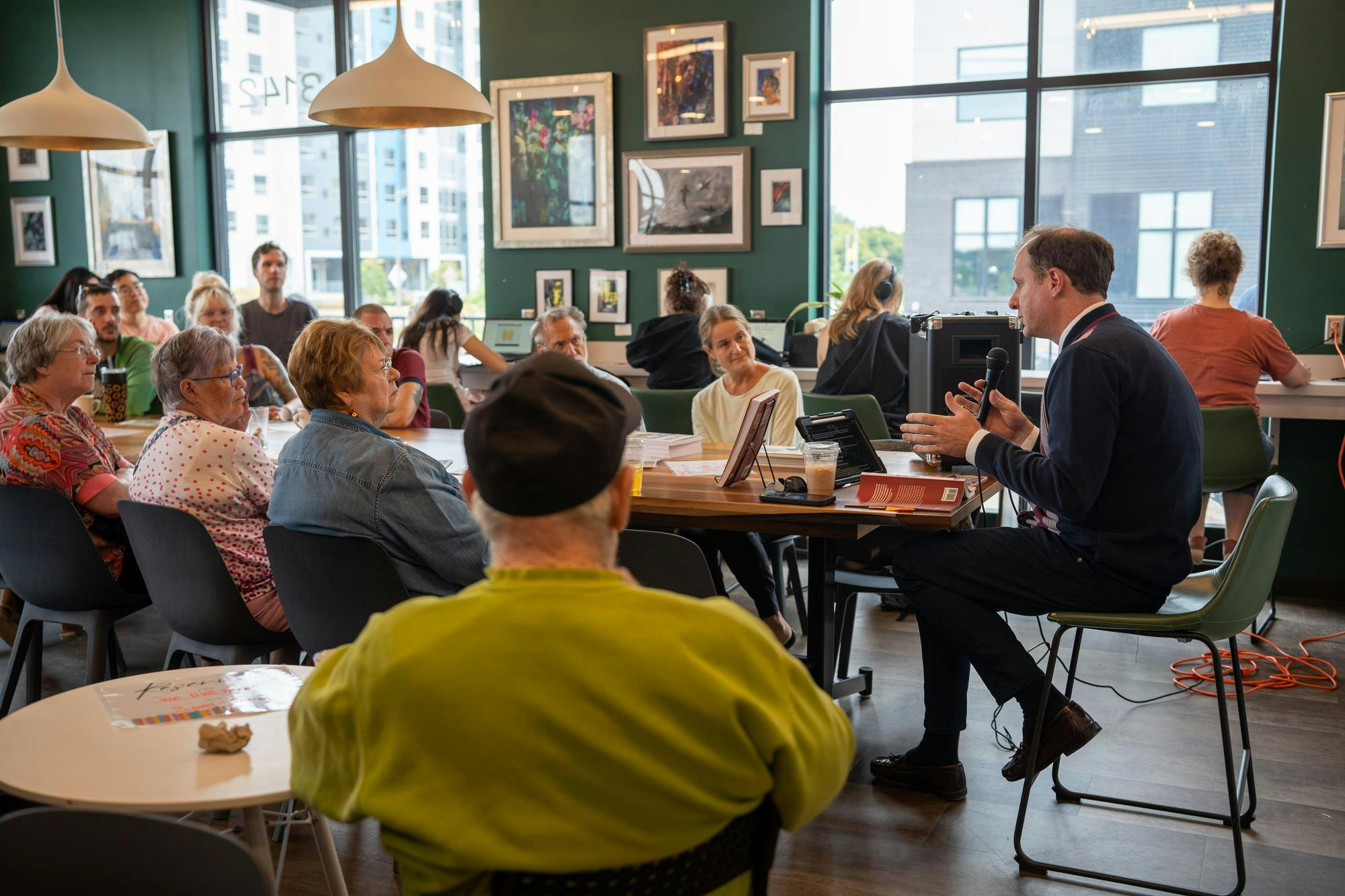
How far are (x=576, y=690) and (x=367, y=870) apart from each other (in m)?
1.80

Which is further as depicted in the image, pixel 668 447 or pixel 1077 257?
pixel 668 447

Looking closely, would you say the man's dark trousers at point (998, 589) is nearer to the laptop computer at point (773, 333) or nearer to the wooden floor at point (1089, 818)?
the wooden floor at point (1089, 818)

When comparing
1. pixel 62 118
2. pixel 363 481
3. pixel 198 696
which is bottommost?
pixel 198 696

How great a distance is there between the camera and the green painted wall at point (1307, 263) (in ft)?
16.5

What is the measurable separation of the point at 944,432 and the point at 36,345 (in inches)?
95.2

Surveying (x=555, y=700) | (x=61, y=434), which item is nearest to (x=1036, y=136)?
(x=61, y=434)

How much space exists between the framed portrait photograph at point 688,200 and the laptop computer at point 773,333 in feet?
1.55

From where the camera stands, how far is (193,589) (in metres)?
2.58

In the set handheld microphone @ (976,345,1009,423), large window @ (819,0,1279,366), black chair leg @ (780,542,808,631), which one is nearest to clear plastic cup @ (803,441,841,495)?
handheld microphone @ (976,345,1009,423)

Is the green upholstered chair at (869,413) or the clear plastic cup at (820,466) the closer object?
the clear plastic cup at (820,466)

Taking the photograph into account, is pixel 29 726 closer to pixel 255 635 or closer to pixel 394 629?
pixel 394 629

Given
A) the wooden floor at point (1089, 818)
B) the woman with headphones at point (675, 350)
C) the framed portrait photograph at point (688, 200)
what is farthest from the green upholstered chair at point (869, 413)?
the framed portrait photograph at point (688, 200)

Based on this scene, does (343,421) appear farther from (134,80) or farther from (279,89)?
(134,80)

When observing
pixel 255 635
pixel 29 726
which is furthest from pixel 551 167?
pixel 29 726
